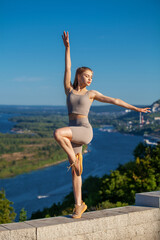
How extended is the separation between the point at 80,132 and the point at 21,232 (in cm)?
127

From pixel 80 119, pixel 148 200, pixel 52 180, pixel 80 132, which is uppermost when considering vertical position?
pixel 80 119

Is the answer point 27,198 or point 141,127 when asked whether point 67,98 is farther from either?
point 141,127

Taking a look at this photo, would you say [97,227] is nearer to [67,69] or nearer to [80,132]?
[80,132]

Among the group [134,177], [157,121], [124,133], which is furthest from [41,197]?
[124,133]

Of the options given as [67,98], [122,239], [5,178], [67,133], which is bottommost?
[5,178]

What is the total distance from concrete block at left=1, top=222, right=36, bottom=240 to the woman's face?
1.79 meters

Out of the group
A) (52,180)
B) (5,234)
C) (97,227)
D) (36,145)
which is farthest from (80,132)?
(36,145)

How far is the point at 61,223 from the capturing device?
3908 millimetres

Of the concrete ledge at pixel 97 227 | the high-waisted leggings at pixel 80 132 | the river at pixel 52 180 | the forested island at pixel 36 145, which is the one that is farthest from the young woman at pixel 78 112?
the forested island at pixel 36 145

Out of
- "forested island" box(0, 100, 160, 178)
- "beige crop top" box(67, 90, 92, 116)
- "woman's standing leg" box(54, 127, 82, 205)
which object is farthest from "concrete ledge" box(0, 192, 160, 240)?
"forested island" box(0, 100, 160, 178)

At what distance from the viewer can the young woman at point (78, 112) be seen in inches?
160

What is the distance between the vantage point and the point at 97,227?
421 centimetres

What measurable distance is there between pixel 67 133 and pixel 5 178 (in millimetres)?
66882

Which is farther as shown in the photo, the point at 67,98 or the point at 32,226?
the point at 67,98
